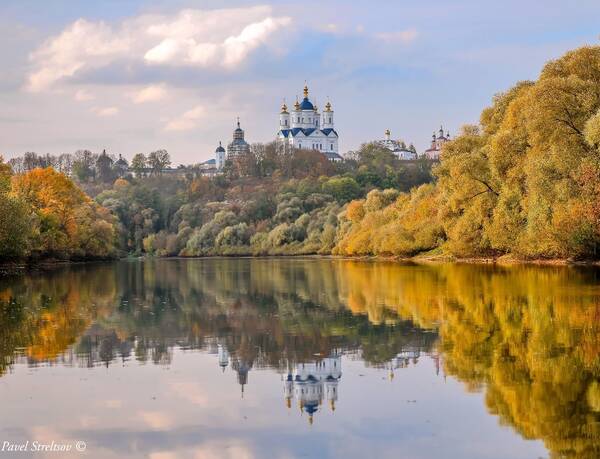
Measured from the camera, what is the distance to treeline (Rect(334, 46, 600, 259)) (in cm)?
4256

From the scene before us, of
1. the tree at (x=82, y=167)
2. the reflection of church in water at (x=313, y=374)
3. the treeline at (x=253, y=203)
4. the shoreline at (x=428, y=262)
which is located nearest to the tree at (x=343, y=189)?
the treeline at (x=253, y=203)

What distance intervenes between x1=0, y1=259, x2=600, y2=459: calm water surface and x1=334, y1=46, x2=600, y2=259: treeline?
14.6 metres

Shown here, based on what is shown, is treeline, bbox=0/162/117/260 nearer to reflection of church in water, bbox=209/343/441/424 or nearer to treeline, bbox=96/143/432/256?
treeline, bbox=96/143/432/256

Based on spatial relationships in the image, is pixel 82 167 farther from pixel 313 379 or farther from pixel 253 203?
→ pixel 313 379

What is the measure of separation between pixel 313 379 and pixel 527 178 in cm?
3606

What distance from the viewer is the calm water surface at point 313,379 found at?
1092cm

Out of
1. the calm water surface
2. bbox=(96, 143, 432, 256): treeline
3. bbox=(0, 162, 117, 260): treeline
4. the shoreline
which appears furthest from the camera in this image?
bbox=(96, 143, 432, 256): treeline

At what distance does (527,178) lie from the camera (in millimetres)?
47938

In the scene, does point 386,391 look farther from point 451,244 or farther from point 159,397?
point 451,244

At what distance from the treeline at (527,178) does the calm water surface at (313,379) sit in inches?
575

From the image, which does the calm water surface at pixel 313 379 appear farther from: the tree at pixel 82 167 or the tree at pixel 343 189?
the tree at pixel 82 167

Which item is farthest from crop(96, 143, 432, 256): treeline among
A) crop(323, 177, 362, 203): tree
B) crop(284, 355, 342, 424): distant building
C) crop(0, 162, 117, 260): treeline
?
crop(284, 355, 342, 424): distant building

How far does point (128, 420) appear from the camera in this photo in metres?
12.2

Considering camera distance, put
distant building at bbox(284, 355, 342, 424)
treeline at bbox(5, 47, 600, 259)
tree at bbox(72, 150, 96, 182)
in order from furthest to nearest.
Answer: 1. tree at bbox(72, 150, 96, 182)
2. treeline at bbox(5, 47, 600, 259)
3. distant building at bbox(284, 355, 342, 424)
